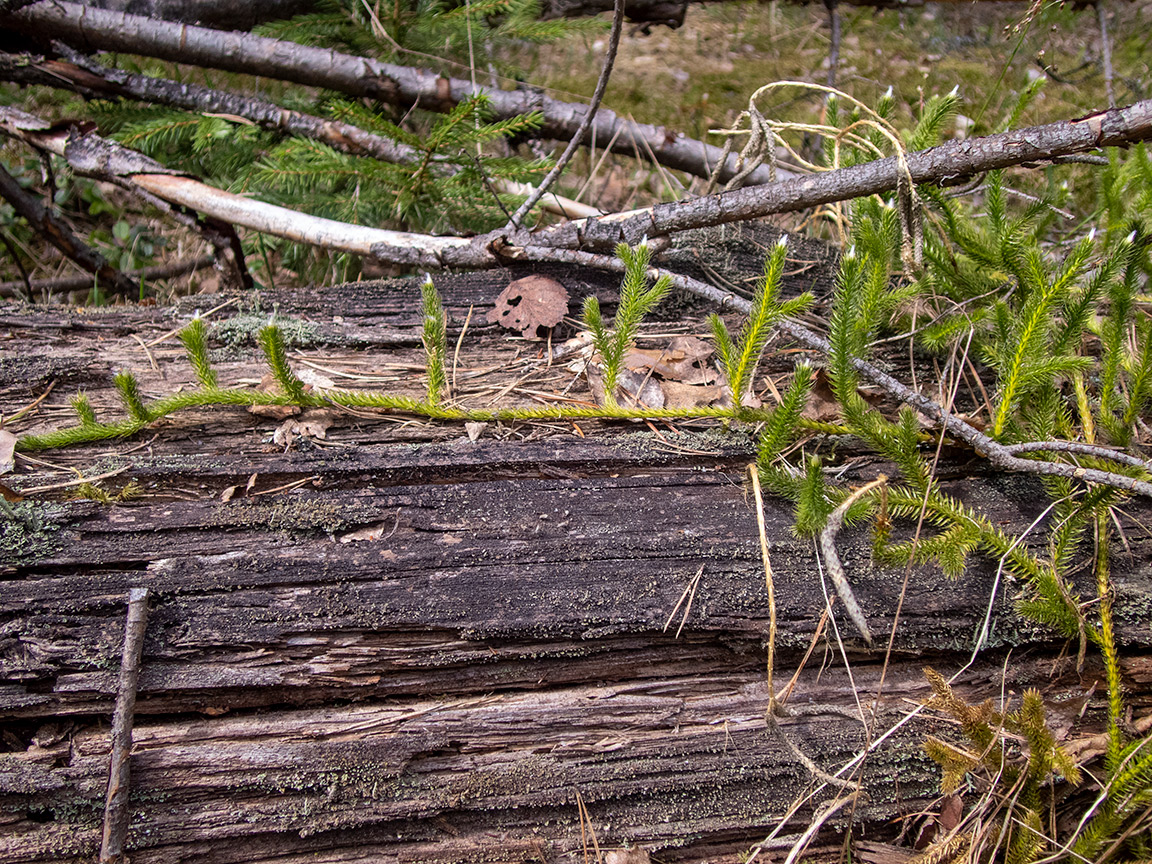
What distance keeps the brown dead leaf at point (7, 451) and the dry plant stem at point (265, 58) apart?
8.49 feet

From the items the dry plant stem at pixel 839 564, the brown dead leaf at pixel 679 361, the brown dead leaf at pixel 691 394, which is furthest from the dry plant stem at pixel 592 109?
the dry plant stem at pixel 839 564

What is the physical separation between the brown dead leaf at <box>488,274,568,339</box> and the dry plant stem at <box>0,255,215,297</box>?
8.41 feet

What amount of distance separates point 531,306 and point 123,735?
1937 millimetres

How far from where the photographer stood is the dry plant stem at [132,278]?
402 centimetres

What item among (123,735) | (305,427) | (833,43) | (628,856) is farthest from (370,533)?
(833,43)

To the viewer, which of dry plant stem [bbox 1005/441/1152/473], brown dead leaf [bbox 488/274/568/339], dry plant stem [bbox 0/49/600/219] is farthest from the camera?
dry plant stem [bbox 0/49/600/219]

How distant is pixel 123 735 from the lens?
5.52ft

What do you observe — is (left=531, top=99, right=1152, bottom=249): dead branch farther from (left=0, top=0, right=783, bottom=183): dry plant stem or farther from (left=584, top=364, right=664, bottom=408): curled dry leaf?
(left=0, top=0, right=783, bottom=183): dry plant stem

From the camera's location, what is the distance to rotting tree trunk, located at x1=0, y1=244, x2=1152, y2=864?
1.72 metres

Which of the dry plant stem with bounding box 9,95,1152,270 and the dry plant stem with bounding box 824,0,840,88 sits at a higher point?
the dry plant stem with bounding box 824,0,840,88

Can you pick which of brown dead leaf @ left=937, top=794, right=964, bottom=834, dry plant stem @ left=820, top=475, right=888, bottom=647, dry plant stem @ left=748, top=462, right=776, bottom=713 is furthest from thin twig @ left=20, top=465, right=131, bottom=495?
brown dead leaf @ left=937, top=794, right=964, bottom=834

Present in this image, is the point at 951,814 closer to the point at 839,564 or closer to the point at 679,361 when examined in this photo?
the point at 839,564

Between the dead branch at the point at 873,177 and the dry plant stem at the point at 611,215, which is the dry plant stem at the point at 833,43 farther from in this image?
the dry plant stem at the point at 611,215

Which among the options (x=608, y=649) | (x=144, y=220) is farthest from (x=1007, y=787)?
(x=144, y=220)
